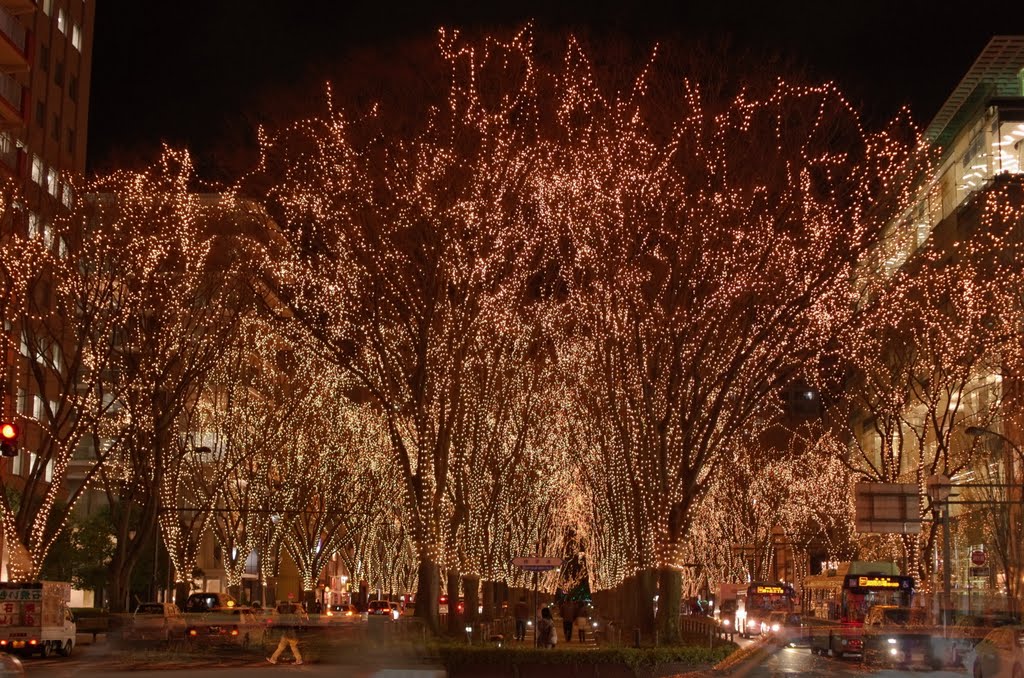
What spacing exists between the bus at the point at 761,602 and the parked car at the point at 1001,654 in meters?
38.7

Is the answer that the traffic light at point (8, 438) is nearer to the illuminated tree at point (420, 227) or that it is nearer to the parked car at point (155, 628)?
the illuminated tree at point (420, 227)

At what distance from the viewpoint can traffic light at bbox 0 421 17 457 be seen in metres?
22.2

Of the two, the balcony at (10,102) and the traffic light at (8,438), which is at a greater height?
the balcony at (10,102)

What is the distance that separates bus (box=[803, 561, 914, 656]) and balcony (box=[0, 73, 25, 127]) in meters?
35.0

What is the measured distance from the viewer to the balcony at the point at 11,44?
161ft

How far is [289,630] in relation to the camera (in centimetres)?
2786

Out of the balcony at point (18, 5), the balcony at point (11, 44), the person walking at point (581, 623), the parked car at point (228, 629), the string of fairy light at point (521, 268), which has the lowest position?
the person walking at point (581, 623)

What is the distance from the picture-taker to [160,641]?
105ft

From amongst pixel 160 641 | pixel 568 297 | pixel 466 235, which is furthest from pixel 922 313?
pixel 160 641

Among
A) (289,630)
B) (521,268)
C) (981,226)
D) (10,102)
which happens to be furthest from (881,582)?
(10,102)

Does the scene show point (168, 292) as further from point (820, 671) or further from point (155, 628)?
point (820, 671)

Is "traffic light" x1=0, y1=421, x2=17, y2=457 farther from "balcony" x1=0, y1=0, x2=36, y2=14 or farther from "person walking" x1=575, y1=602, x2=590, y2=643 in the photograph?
"balcony" x1=0, y1=0, x2=36, y2=14

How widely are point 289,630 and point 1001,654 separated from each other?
14.1 meters

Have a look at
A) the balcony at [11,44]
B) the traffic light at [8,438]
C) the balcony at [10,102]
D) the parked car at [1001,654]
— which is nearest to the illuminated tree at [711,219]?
the parked car at [1001,654]
